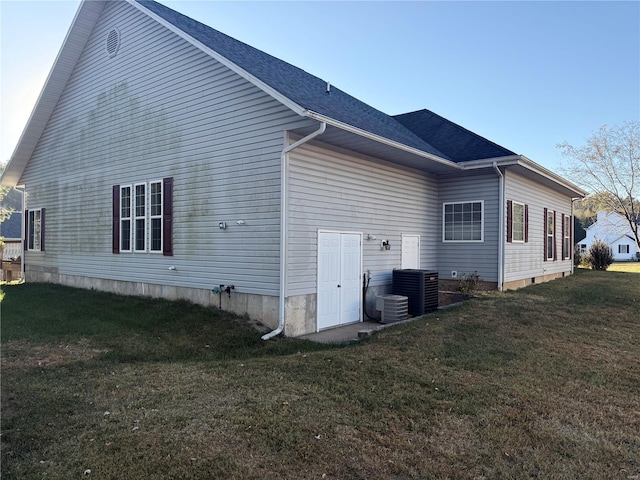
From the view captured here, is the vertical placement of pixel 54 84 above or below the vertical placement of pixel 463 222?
above

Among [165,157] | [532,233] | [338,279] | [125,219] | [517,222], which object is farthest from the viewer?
[532,233]

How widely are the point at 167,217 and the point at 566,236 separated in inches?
660

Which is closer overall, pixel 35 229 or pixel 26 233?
pixel 35 229

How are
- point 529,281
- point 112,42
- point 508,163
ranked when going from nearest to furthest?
point 508,163
point 112,42
point 529,281

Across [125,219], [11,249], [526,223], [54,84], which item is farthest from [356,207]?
[11,249]

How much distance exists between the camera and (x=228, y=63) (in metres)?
7.82

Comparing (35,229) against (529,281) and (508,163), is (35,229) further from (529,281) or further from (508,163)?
(529,281)

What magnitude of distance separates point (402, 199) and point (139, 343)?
6970 mm

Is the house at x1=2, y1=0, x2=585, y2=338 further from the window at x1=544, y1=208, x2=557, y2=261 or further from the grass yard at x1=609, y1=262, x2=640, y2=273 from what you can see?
the grass yard at x1=609, y1=262, x2=640, y2=273

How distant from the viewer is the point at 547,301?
1015cm

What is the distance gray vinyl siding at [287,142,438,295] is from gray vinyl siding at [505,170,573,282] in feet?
6.86

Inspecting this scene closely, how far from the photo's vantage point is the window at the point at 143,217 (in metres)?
9.55

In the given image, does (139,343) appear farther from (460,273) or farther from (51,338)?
(460,273)

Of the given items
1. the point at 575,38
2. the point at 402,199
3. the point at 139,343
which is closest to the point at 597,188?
the point at 575,38
